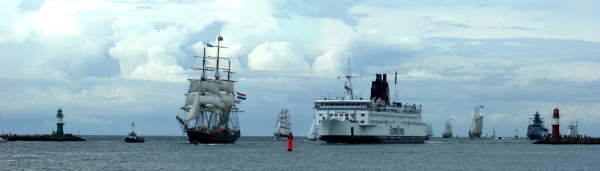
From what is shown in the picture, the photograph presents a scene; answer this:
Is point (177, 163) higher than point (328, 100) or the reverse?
the reverse

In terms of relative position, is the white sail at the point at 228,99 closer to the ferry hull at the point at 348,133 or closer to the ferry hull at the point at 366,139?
the ferry hull at the point at 348,133

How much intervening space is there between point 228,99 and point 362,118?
79.2ft

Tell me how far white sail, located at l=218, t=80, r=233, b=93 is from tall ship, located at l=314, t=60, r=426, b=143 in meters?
18.1

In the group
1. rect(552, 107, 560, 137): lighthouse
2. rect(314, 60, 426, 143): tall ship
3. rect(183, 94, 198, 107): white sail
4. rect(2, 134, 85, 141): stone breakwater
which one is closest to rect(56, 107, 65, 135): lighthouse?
rect(2, 134, 85, 141): stone breakwater

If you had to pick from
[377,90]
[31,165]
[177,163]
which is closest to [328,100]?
[377,90]

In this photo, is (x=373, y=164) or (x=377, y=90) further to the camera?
(x=377, y=90)

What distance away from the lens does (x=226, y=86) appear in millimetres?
118125

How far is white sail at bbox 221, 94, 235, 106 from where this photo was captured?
118 meters

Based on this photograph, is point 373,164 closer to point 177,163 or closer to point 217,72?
point 177,163

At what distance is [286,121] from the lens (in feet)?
518

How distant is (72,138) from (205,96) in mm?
34938

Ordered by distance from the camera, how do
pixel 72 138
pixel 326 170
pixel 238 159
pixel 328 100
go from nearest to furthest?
pixel 326 170 < pixel 238 159 < pixel 328 100 < pixel 72 138

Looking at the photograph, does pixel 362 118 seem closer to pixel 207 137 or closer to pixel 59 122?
pixel 207 137

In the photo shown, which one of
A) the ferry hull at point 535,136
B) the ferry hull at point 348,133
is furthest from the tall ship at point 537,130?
the ferry hull at point 348,133
